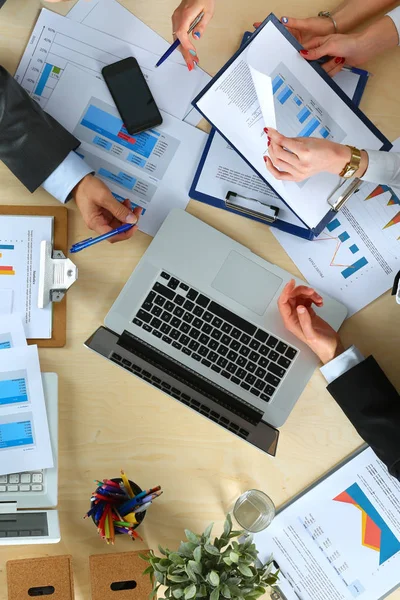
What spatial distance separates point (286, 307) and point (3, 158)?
62cm

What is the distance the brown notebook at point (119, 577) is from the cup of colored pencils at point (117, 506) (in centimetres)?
4

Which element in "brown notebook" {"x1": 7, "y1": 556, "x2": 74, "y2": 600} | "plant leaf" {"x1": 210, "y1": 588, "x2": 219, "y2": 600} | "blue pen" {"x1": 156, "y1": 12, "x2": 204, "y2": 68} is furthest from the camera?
"blue pen" {"x1": 156, "y1": 12, "x2": 204, "y2": 68}

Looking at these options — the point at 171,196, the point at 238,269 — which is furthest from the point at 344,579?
the point at 171,196

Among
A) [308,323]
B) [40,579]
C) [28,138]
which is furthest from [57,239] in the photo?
[40,579]

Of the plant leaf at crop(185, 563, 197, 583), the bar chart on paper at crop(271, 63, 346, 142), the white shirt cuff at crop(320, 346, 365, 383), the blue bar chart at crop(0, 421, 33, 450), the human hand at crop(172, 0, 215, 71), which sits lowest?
the plant leaf at crop(185, 563, 197, 583)

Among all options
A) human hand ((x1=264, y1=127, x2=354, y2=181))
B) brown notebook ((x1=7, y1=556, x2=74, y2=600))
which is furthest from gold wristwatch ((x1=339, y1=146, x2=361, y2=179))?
brown notebook ((x1=7, y1=556, x2=74, y2=600))

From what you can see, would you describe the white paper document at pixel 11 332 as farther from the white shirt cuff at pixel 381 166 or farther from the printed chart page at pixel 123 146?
the white shirt cuff at pixel 381 166

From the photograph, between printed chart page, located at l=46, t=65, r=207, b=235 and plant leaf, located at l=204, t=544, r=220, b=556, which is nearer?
plant leaf, located at l=204, t=544, r=220, b=556

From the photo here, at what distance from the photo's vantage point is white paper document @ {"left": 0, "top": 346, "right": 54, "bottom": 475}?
116cm

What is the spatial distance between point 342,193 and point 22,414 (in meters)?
0.75

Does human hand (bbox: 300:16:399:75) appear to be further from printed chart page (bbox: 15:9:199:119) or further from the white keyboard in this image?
the white keyboard

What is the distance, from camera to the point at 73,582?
3.72 feet

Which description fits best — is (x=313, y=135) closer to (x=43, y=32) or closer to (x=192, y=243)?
(x=192, y=243)

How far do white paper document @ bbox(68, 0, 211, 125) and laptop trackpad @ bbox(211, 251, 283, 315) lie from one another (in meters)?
0.30
